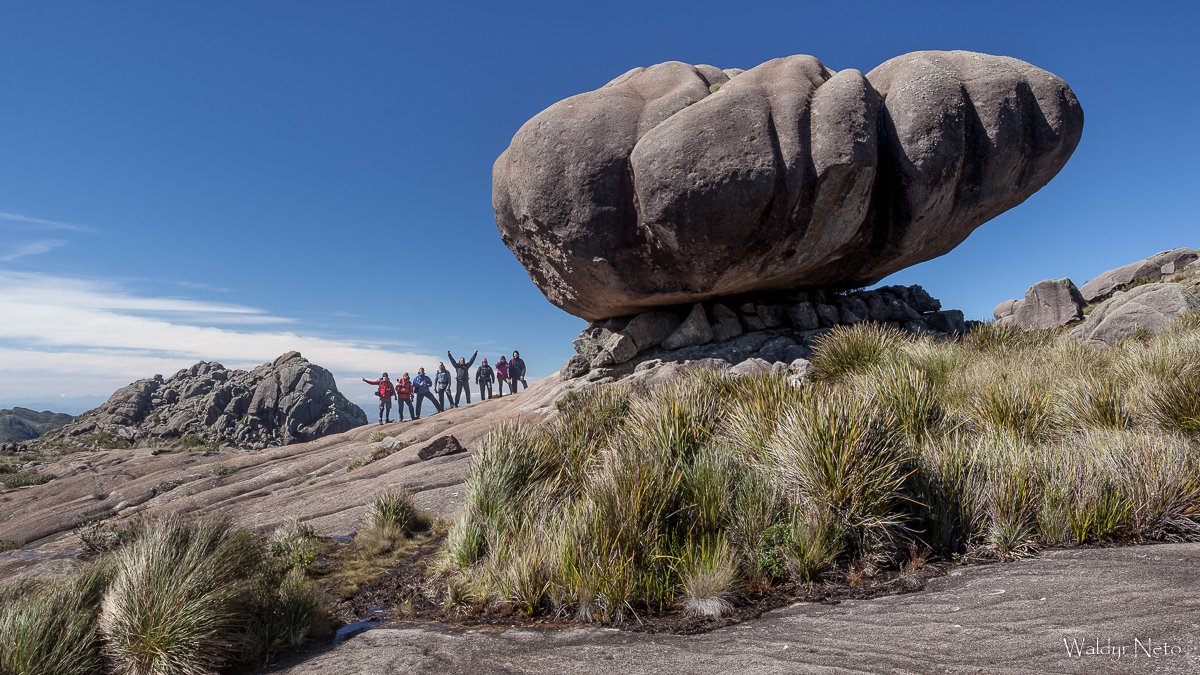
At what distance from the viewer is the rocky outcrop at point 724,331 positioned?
1772 centimetres

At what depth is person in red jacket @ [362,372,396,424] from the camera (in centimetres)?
2616

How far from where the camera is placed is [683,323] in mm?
18500

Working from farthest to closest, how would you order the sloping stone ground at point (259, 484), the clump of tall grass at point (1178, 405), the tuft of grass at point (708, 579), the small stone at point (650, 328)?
the small stone at point (650, 328) < the sloping stone ground at point (259, 484) < the clump of tall grass at point (1178, 405) < the tuft of grass at point (708, 579)

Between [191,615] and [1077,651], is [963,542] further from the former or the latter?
[191,615]

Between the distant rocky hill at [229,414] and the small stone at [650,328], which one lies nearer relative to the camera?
the small stone at [650,328]

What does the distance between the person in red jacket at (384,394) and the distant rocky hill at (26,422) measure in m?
68.9

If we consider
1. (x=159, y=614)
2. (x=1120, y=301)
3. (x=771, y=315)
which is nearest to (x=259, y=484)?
(x=159, y=614)

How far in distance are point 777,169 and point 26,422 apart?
114561 mm

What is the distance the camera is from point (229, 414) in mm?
41094

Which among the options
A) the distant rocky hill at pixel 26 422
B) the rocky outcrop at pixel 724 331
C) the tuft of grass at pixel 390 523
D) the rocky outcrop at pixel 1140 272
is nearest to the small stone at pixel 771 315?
the rocky outcrop at pixel 724 331

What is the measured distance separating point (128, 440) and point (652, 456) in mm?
46462

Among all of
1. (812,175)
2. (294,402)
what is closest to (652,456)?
(812,175)

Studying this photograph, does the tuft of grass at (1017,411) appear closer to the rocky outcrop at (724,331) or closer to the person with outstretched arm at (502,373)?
the rocky outcrop at (724,331)

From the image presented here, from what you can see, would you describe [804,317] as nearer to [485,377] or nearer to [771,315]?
[771,315]
